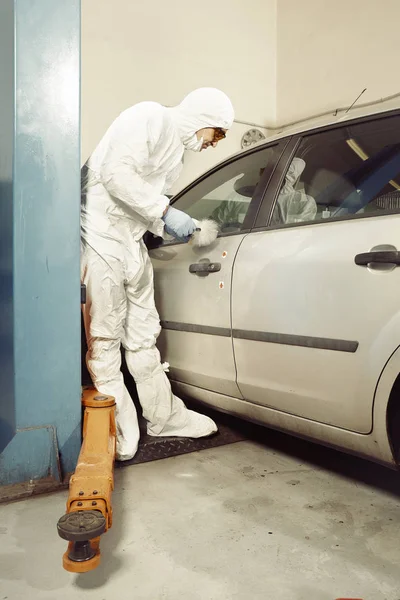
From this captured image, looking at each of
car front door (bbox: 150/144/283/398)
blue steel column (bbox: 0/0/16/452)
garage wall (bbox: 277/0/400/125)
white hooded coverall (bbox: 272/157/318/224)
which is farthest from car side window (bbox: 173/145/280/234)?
garage wall (bbox: 277/0/400/125)

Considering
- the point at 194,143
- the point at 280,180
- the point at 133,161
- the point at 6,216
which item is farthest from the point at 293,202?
the point at 6,216

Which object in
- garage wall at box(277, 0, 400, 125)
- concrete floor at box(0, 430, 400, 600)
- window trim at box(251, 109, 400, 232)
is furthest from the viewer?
garage wall at box(277, 0, 400, 125)

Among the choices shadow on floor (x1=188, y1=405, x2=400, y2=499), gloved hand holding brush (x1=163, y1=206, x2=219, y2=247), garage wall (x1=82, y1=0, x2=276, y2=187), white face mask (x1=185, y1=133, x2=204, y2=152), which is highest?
garage wall (x1=82, y1=0, x2=276, y2=187)

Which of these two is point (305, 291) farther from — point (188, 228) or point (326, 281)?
point (188, 228)

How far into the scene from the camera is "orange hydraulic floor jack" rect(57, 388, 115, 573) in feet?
4.09

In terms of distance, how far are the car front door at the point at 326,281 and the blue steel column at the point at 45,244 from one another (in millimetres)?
706

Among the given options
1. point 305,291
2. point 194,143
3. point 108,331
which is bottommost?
point 108,331

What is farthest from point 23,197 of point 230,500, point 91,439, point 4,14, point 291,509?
point 291,509

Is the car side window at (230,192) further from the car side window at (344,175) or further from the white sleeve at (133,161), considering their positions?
the white sleeve at (133,161)

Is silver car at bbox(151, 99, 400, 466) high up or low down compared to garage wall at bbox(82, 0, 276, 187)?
down

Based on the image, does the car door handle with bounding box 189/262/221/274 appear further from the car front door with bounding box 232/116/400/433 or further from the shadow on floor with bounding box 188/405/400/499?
the shadow on floor with bounding box 188/405/400/499

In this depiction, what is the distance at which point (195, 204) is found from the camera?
8.90ft

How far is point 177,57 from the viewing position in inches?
195

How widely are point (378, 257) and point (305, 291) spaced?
318 millimetres
